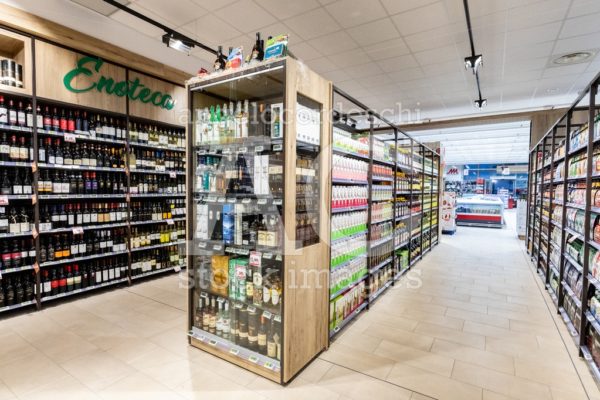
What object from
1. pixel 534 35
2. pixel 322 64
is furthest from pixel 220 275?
pixel 534 35

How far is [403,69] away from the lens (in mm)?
6281

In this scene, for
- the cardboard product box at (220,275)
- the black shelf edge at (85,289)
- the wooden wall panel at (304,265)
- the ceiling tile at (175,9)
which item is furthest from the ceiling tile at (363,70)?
the black shelf edge at (85,289)

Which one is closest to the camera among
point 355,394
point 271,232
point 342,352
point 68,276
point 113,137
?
point 355,394

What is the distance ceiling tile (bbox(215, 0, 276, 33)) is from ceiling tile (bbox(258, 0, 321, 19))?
12cm

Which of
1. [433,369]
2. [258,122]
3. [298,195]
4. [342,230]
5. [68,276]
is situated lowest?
[433,369]

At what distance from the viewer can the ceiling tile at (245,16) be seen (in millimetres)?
4160

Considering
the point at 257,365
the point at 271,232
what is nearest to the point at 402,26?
the point at 271,232

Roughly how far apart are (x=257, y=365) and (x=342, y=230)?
1511 mm

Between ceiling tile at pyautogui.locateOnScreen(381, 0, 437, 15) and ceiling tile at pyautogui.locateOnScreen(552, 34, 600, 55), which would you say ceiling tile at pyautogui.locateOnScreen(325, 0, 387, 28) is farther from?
ceiling tile at pyautogui.locateOnScreen(552, 34, 600, 55)

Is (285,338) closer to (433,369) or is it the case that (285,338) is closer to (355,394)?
(355,394)

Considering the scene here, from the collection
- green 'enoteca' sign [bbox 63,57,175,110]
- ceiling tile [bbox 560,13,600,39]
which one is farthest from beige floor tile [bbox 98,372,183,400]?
ceiling tile [bbox 560,13,600,39]

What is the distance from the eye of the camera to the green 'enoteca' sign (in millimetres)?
4066

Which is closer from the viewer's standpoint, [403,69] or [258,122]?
[258,122]

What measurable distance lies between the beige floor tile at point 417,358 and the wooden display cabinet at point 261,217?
24.4 inches
